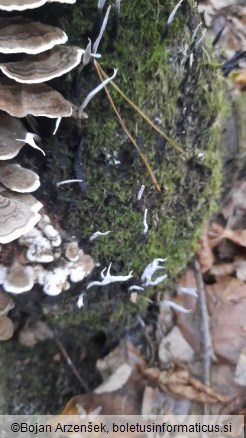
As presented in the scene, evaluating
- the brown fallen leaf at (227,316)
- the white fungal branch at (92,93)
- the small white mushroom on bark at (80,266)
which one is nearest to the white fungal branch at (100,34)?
the white fungal branch at (92,93)

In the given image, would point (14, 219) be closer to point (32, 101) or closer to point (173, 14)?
point (32, 101)

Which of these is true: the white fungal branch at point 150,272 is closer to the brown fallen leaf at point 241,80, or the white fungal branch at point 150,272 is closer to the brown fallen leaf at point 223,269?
the brown fallen leaf at point 223,269

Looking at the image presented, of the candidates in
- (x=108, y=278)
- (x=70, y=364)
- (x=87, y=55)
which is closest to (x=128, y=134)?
(x=87, y=55)

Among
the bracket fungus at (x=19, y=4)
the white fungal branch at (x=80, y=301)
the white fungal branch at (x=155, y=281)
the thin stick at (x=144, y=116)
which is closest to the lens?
the bracket fungus at (x=19, y=4)

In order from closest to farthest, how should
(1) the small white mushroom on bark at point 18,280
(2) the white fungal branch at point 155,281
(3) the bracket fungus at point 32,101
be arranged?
(3) the bracket fungus at point 32,101, (1) the small white mushroom on bark at point 18,280, (2) the white fungal branch at point 155,281

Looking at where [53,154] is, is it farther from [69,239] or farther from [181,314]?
[181,314]
